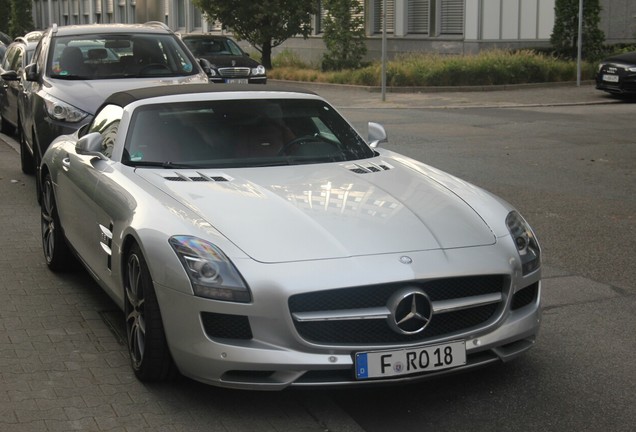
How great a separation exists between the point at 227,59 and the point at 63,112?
48.9ft

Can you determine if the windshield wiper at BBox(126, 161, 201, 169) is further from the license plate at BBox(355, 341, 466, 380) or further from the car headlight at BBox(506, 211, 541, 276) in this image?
the license plate at BBox(355, 341, 466, 380)

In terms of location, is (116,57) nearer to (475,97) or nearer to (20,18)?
(475,97)

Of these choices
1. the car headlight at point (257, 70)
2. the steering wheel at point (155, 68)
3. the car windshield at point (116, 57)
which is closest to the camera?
the car windshield at point (116, 57)

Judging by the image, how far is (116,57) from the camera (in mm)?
12344

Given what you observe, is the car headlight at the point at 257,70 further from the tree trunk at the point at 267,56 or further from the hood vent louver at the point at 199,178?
the hood vent louver at the point at 199,178

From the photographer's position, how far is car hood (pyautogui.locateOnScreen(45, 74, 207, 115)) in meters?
11.4

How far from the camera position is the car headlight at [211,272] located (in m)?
4.71

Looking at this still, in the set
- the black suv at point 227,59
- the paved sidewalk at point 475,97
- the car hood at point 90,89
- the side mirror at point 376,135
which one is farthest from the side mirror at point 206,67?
the black suv at point 227,59

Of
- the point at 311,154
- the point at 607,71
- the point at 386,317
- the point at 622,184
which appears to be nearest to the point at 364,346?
the point at 386,317

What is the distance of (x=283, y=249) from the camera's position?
4875 millimetres

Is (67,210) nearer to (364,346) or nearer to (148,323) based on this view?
(148,323)

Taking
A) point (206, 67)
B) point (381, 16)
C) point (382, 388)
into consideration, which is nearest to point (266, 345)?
point (382, 388)

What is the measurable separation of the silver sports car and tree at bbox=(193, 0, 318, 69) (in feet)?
91.5

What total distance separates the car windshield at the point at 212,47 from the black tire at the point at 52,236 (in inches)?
751
